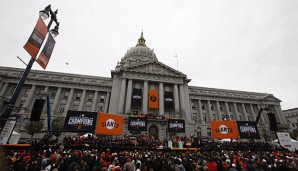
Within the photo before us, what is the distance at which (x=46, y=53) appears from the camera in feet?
24.3

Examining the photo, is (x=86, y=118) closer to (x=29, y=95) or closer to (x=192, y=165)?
(x=192, y=165)

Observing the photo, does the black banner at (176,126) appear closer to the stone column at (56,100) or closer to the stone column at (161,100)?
the stone column at (161,100)

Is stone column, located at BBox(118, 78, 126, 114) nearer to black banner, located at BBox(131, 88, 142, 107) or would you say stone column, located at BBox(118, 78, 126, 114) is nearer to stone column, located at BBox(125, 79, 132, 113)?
stone column, located at BBox(125, 79, 132, 113)

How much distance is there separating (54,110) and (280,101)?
85.1m

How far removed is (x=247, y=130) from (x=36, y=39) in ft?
95.5

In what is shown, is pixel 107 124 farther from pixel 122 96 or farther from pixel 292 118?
pixel 292 118

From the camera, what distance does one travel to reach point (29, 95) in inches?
1594

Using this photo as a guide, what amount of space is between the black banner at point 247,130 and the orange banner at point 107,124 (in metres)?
19.8

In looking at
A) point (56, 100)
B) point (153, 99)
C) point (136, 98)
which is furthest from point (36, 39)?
point (56, 100)

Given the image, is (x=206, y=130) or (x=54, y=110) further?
(x=206, y=130)

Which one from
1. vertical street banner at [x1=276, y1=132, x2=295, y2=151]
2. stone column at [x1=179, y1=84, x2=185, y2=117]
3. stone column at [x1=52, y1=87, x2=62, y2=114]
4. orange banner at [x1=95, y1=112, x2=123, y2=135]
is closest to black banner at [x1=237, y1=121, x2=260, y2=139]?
vertical street banner at [x1=276, y1=132, x2=295, y2=151]

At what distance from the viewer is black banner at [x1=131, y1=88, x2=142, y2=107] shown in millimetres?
36562

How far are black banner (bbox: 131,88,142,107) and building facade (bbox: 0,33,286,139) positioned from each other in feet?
2.11

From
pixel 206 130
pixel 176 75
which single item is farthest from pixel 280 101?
pixel 176 75
